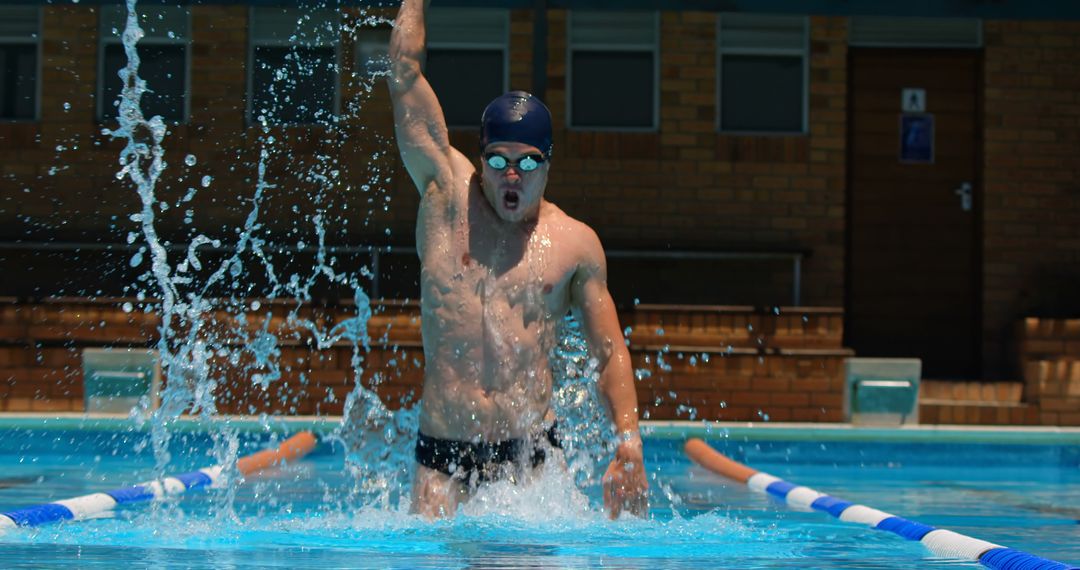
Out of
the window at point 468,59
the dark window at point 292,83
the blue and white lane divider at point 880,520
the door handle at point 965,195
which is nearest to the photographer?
the blue and white lane divider at point 880,520

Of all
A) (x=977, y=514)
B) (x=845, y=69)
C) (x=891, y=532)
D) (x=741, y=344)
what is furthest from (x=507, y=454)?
(x=845, y=69)

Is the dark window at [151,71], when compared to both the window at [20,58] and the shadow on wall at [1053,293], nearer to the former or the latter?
the window at [20,58]

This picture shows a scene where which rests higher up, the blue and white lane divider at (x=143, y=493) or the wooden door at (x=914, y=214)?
the wooden door at (x=914, y=214)

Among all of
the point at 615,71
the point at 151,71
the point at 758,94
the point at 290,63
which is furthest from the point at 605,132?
the point at 151,71

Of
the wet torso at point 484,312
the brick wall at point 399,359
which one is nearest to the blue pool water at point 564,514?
the wet torso at point 484,312

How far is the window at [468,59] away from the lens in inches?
503

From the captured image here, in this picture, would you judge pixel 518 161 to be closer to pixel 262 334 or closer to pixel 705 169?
pixel 262 334

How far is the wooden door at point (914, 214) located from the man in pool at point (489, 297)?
9.00m

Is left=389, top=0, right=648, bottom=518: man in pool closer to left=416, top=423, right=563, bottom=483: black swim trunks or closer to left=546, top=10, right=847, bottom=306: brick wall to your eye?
left=416, top=423, right=563, bottom=483: black swim trunks

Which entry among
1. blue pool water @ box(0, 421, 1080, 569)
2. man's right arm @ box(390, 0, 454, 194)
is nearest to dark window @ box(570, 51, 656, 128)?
blue pool water @ box(0, 421, 1080, 569)

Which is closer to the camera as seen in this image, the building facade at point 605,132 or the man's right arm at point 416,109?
the man's right arm at point 416,109

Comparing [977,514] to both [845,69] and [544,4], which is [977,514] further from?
[845,69]

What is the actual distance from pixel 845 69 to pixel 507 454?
9007 mm

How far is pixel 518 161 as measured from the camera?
14.8 feet
